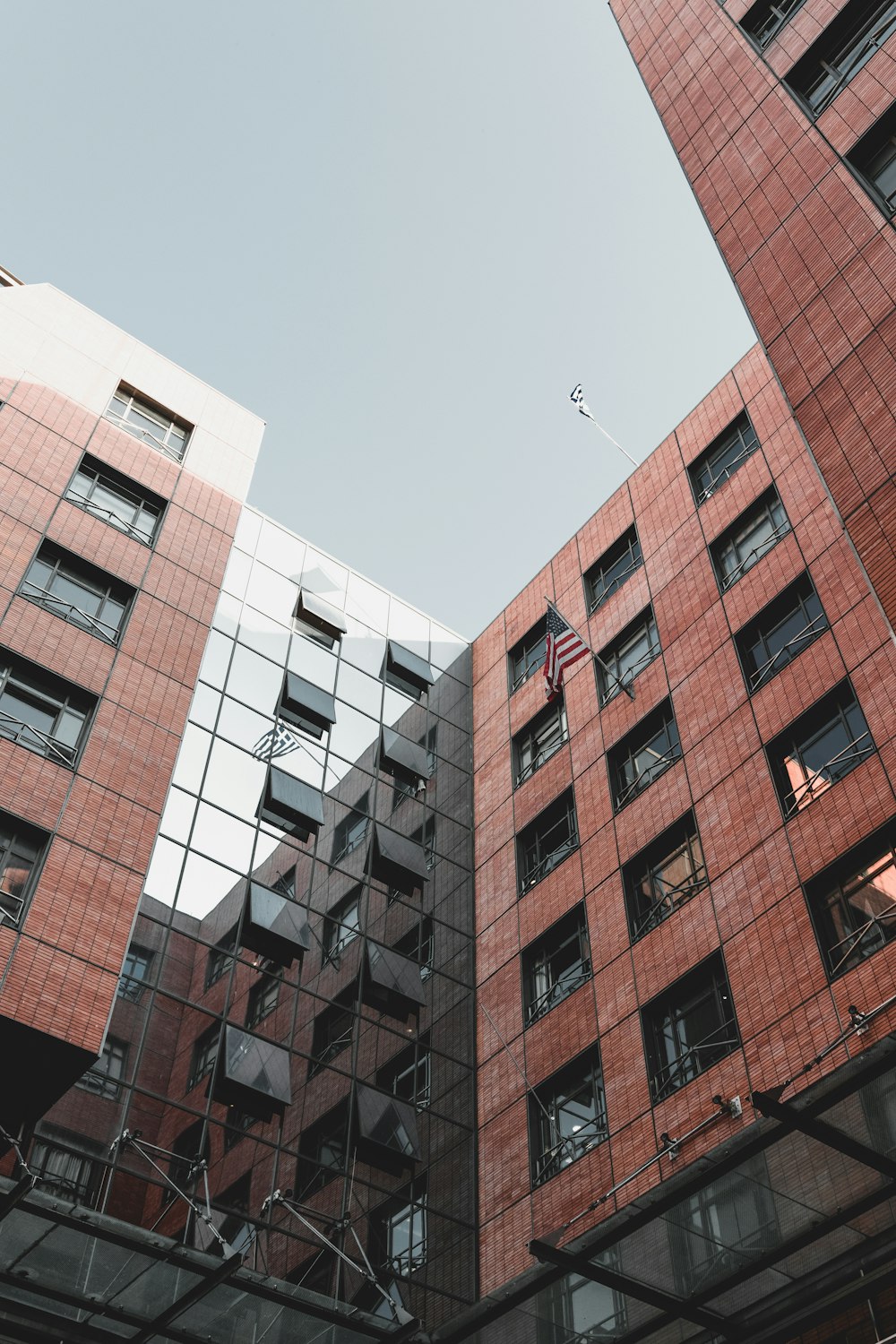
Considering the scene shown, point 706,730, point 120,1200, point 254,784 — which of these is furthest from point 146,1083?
point 706,730

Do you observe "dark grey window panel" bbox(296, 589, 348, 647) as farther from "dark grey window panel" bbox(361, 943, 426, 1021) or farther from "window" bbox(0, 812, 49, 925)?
"window" bbox(0, 812, 49, 925)

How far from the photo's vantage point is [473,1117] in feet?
95.0

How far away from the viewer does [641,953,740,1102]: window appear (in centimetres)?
2342

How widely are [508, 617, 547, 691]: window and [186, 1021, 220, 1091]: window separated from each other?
1586 cm

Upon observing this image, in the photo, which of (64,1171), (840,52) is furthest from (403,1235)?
(840,52)

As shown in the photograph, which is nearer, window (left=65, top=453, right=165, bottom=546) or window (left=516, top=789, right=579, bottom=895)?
window (left=65, top=453, right=165, bottom=546)

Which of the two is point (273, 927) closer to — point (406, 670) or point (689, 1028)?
point (689, 1028)

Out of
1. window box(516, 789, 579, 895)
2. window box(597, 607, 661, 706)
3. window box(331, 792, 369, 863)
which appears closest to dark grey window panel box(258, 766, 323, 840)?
window box(331, 792, 369, 863)

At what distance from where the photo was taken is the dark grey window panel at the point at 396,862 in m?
31.9

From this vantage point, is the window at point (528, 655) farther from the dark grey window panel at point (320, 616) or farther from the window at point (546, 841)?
the window at point (546, 841)

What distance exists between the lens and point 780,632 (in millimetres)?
27500

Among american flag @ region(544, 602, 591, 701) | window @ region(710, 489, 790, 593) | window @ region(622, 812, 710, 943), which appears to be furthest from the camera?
american flag @ region(544, 602, 591, 701)

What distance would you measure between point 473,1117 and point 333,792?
8.65 metres

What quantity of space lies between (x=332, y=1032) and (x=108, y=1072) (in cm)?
612
